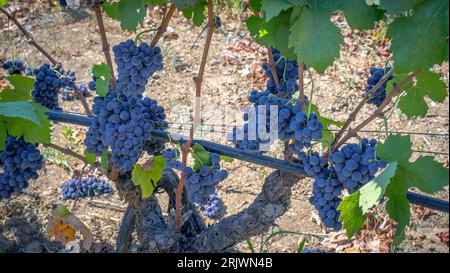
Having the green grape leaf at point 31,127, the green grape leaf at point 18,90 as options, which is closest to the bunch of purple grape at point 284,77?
the green grape leaf at point 31,127

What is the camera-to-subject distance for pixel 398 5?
1.43 metres

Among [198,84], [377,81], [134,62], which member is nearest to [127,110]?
[134,62]

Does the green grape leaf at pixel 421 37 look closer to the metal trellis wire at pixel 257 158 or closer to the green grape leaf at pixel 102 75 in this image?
the metal trellis wire at pixel 257 158

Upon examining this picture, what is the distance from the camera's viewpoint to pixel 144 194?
2158 mm

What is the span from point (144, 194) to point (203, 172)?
30 cm

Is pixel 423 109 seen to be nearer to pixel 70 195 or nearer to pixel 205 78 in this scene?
pixel 70 195

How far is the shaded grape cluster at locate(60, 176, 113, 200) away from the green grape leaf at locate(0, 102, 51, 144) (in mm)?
1420

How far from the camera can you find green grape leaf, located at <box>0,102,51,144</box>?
2.20 metres

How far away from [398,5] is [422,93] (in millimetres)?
771

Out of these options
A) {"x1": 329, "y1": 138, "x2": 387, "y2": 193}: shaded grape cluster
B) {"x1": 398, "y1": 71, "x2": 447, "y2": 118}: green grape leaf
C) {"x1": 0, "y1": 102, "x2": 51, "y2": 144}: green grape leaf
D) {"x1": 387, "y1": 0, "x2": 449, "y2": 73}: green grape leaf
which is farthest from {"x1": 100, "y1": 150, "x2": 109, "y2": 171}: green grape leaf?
{"x1": 387, "y1": 0, "x2": 449, "y2": 73}: green grape leaf

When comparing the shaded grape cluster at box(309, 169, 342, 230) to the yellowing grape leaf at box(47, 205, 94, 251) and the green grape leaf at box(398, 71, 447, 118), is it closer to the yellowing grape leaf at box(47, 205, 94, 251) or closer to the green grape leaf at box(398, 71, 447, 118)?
the green grape leaf at box(398, 71, 447, 118)

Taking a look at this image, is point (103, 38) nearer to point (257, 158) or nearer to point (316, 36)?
point (257, 158)

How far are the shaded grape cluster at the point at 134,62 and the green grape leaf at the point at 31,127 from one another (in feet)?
1.10

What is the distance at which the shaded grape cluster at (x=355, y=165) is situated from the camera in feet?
5.81
